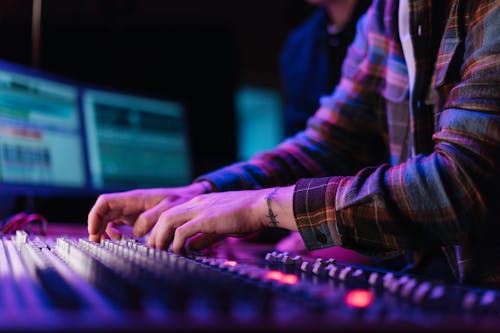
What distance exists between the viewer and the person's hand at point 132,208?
41.3 inches

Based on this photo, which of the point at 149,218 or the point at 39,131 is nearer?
the point at 149,218

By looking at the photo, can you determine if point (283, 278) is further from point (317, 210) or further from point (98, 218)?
point (98, 218)

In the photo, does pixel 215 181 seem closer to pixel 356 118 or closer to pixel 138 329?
pixel 356 118

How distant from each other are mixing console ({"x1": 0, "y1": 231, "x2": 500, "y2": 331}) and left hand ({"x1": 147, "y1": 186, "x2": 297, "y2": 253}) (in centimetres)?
16

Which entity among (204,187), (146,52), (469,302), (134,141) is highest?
(146,52)

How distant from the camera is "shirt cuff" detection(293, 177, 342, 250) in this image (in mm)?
845

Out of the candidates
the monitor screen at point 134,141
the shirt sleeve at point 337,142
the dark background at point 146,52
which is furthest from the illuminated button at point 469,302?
the dark background at point 146,52

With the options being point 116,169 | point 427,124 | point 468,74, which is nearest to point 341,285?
point 468,74

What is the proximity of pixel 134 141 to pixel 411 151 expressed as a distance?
123 centimetres

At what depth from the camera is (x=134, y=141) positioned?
2178 mm

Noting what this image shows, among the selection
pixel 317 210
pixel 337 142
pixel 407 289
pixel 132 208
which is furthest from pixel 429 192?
pixel 337 142

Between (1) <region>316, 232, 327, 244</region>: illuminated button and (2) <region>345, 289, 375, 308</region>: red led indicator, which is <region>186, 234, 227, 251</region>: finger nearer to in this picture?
(1) <region>316, 232, 327, 244</region>: illuminated button

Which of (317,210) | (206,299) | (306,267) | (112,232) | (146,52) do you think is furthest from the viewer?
(146,52)

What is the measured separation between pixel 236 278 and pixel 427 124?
71 centimetres
